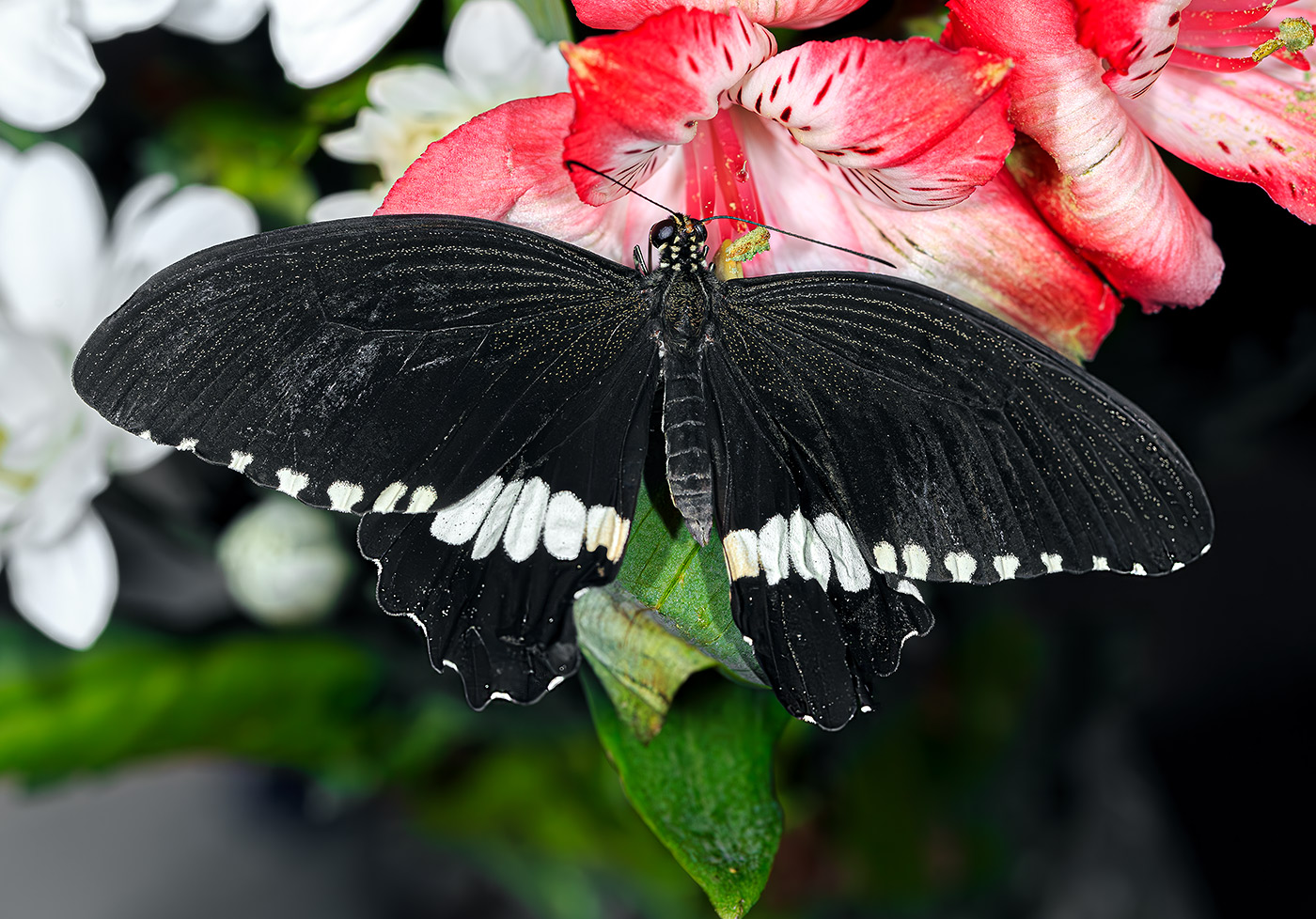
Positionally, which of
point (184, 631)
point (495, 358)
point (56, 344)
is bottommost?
point (184, 631)

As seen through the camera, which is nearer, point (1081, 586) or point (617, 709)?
point (617, 709)

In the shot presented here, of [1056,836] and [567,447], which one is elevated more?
[567,447]

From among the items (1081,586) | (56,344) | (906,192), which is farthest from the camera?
(1081,586)

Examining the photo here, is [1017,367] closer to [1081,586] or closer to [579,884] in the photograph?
[579,884]

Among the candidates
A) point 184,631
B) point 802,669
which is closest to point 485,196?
point 802,669

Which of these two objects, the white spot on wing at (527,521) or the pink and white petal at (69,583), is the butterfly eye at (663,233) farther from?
the pink and white petal at (69,583)

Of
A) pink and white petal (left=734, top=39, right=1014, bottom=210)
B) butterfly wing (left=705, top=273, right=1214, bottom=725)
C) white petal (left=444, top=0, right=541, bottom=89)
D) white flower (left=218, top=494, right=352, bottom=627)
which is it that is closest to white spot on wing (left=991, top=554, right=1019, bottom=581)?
butterfly wing (left=705, top=273, right=1214, bottom=725)
